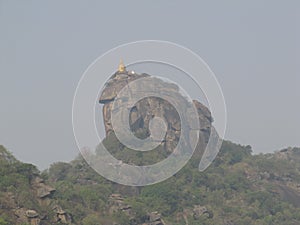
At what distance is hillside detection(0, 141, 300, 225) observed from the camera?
59.9 meters

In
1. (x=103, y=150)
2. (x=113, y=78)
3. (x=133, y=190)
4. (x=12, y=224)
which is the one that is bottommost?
(x=12, y=224)

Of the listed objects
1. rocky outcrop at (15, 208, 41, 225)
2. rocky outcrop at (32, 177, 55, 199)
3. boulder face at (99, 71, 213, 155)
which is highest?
boulder face at (99, 71, 213, 155)

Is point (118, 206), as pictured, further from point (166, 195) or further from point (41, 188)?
A: point (41, 188)

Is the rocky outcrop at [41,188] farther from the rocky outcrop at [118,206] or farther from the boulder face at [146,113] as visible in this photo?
the boulder face at [146,113]

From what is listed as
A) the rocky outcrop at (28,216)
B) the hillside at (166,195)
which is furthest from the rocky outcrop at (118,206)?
the rocky outcrop at (28,216)

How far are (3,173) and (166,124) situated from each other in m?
43.7

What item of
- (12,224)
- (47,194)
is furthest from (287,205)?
(12,224)

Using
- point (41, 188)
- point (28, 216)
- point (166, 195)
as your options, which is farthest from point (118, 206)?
point (28, 216)

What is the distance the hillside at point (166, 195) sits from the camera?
59.9m

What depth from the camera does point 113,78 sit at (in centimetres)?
10794

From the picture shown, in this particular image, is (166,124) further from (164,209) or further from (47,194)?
(47,194)

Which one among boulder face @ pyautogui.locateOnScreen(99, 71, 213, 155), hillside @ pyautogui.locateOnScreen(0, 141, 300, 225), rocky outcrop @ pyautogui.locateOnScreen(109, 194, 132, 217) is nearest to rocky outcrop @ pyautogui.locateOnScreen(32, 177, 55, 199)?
hillside @ pyautogui.locateOnScreen(0, 141, 300, 225)

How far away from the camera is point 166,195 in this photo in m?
87.4

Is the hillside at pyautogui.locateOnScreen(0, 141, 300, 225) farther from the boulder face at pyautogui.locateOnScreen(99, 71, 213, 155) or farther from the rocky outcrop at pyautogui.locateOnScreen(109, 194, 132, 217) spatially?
the boulder face at pyautogui.locateOnScreen(99, 71, 213, 155)
